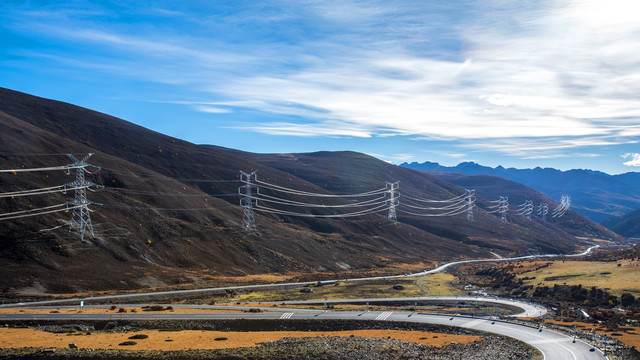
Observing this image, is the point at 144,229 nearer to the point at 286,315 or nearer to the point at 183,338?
the point at 286,315

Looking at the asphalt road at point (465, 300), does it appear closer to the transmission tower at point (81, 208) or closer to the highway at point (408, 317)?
the highway at point (408, 317)

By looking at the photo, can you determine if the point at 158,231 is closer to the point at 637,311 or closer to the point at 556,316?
the point at 556,316

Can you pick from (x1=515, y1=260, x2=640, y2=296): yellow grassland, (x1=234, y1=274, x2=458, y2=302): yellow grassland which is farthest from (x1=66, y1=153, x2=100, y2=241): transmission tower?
(x1=515, y1=260, x2=640, y2=296): yellow grassland

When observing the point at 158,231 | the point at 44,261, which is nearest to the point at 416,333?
the point at 44,261

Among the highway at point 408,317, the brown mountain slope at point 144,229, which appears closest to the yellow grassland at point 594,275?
the highway at point 408,317

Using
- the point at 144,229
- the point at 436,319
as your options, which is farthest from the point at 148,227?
the point at 436,319

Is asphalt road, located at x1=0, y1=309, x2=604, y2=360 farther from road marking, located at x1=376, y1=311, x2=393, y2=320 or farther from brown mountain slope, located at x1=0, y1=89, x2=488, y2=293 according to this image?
brown mountain slope, located at x1=0, y1=89, x2=488, y2=293

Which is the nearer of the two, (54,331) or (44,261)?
(54,331)
